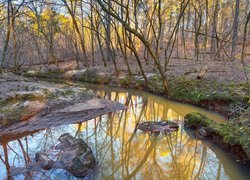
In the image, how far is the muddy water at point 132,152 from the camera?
4.23 metres

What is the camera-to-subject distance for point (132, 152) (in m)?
5.24

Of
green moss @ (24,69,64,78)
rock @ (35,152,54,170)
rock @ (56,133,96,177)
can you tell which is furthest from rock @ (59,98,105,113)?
green moss @ (24,69,64,78)

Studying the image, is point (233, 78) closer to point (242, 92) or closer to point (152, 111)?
point (242, 92)

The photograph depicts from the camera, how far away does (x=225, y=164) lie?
14.7 ft

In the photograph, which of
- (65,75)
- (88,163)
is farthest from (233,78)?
(65,75)

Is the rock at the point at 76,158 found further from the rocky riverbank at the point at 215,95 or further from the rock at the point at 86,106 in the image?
the rocky riverbank at the point at 215,95

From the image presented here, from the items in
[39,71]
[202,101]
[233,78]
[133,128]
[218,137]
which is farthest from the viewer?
[39,71]

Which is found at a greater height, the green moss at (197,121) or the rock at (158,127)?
the green moss at (197,121)

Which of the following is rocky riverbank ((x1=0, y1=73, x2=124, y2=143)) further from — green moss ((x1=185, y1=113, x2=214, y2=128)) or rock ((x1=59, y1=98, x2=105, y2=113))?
green moss ((x1=185, y1=113, x2=214, y2=128))

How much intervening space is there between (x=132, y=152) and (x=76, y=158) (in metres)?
1.50

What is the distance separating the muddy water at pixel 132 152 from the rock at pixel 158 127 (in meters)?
0.22

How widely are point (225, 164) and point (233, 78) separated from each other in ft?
18.2

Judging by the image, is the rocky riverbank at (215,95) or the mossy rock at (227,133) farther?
the rocky riverbank at (215,95)

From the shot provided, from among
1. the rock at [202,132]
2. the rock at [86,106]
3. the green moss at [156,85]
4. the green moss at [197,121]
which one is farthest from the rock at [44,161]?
the green moss at [156,85]
